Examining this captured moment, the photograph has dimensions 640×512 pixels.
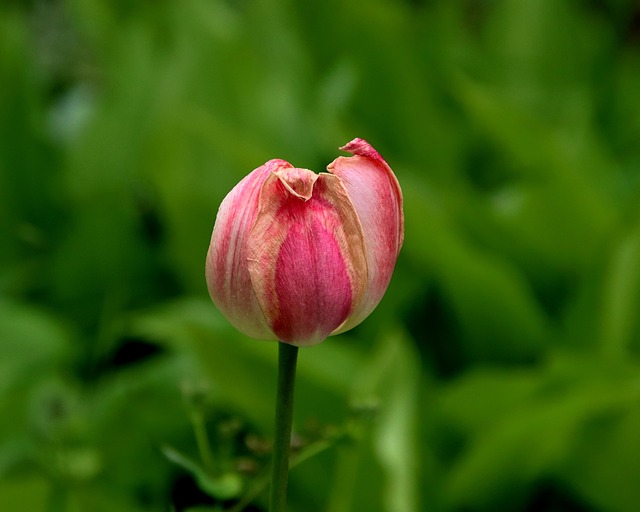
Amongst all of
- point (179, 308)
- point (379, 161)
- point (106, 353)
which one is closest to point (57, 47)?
point (106, 353)

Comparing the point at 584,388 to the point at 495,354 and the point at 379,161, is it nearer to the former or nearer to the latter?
the point at 495,354

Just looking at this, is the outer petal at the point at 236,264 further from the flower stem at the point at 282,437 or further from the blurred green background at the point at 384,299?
the blurred green background at the point at 384,299

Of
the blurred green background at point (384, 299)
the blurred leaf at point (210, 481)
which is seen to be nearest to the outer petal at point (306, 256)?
the blurred leaf at point (210, 481)

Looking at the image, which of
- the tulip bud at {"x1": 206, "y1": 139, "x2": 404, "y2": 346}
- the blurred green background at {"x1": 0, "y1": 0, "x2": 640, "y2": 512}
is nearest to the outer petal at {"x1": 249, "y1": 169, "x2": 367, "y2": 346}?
the tulip bud at {"x1": 206, "y1": 139, "x2": 404, "y2": 346}

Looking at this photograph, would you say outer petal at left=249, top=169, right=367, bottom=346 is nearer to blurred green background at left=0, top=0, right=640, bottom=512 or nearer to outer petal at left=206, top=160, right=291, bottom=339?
outer petal at left=206, top=160, right=291, bottom=339

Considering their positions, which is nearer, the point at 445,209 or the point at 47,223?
the point at 445,209

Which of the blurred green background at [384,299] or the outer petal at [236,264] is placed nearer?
the outer petal at [236,264]
